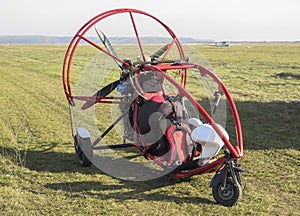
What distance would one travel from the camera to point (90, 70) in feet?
23.9

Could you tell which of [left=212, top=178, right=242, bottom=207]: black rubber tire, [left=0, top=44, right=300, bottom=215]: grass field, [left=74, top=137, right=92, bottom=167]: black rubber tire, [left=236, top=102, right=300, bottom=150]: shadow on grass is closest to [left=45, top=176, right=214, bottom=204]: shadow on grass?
[left=0, top=44, right=300, bottom=215]: grass field

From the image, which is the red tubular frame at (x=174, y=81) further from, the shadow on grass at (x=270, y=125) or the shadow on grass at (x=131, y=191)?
the shadow on grass at (x=270, y=125)

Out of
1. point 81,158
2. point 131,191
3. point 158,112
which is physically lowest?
point 131,191

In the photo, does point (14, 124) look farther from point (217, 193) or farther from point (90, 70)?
point (217, 193)

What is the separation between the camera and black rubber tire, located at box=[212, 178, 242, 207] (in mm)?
5328

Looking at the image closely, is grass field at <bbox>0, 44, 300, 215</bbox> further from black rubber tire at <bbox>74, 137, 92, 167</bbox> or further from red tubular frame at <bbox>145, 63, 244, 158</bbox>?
red tubular frame at <bbox>145, 63, 244, 158</bbox>

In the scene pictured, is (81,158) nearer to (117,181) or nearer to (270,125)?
(117,181)

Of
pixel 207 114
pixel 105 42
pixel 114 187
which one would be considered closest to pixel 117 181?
pixel 114 187

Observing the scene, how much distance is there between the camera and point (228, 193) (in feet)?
17.7

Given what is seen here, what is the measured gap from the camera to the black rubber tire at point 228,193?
533 centimetres

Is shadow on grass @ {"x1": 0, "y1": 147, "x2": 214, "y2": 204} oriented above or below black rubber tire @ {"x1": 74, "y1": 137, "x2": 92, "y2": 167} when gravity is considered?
below

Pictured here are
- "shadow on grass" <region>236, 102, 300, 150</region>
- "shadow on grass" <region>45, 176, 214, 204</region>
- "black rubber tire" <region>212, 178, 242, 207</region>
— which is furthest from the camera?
"shadow on grass" <region>236, 102, 300, 150</region>

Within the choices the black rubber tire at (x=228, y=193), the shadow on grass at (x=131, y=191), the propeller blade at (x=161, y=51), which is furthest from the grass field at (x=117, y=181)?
the propeller blade at (x=161, y=51)

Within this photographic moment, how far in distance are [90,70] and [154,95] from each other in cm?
156
